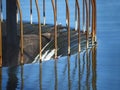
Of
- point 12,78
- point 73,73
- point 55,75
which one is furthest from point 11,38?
point 73,73

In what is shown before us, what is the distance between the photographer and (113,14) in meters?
39.0

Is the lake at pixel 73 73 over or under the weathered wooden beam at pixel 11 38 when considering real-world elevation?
under

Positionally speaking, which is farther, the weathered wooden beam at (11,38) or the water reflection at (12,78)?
the weathered wooden beam at (11,38)

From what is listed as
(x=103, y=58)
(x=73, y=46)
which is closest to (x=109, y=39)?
(x=73, y=46)

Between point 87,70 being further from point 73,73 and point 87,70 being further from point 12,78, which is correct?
point 12,78

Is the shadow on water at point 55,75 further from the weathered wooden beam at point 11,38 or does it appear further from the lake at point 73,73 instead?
the weathered wooden beam at point 11,38

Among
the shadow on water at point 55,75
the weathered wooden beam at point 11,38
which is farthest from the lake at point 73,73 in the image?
the weathered wooden beam at point 11,38

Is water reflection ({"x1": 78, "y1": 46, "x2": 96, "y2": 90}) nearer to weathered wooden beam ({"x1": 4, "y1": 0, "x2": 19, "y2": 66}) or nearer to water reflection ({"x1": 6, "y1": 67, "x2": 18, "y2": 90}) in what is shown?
water reflection ({"x1": 6, "y1": 67, "x2": 18, "y2": 90})

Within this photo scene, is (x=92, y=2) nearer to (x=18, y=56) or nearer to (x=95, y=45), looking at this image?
(x=95, y=45)

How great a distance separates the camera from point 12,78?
1555 centimetres

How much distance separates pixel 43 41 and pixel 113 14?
18086 millimetres

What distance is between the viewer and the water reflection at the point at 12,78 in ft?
47.2

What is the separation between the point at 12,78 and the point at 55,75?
1.57 metres

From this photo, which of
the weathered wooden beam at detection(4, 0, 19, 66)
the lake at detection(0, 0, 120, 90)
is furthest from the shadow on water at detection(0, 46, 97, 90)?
the weathered wooden beam at detection(4, 0, 19, 66)
